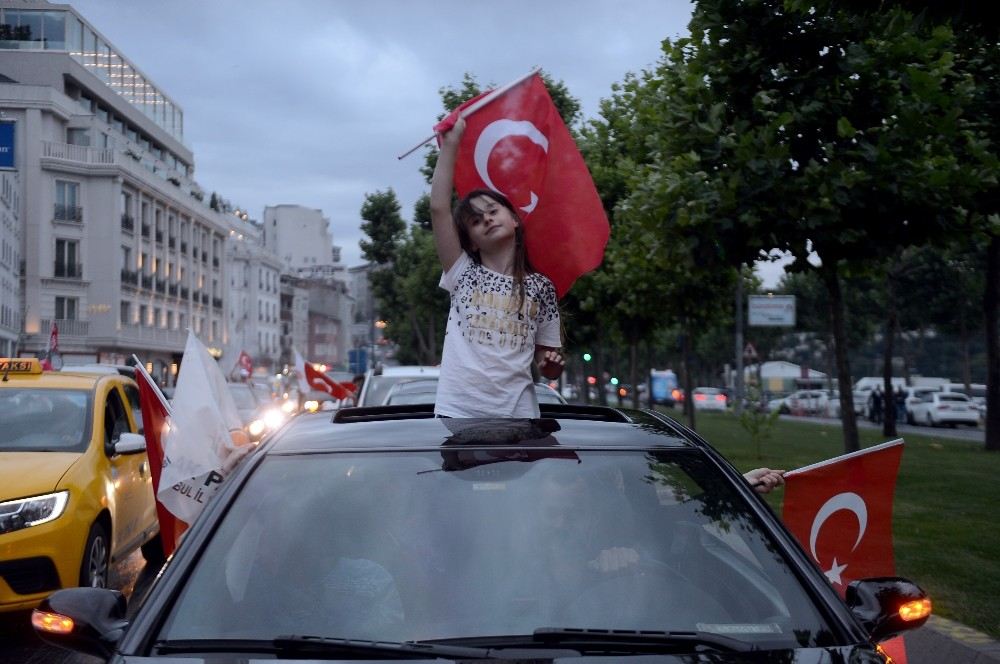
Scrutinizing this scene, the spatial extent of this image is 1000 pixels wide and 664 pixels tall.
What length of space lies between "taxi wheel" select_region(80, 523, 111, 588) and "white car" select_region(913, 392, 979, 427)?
1727 inches

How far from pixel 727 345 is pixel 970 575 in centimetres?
7997

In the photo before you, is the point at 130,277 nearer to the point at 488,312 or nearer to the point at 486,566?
the point at 488,312

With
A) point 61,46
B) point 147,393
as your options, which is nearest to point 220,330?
point 61,46

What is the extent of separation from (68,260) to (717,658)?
212 ft

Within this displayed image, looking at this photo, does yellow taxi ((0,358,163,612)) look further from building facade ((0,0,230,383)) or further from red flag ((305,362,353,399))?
building facade ((0,0,230,383))

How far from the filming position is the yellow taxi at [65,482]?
6.25 meters

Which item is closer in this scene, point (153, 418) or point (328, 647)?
point (328, 647)

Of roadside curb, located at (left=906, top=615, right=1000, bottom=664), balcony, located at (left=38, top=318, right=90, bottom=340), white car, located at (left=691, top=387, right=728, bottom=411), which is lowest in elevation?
white car, located at (left=691, top=387, right=728, bottom=411)

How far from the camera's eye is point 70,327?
62.9 m

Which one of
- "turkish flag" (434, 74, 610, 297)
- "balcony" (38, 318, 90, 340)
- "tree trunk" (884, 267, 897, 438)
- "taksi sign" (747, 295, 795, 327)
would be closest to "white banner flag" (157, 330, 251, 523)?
"turkish flag" (434, 74, 610, 297)

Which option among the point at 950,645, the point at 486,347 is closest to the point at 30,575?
the point at 486,347

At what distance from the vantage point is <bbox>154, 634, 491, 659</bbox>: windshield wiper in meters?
2.51

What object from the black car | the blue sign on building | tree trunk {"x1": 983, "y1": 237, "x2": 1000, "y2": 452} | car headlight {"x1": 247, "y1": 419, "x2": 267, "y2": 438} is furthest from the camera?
tree trunk {"x1": 983, "y1": 237, "x2": 1000, "y2": 452}

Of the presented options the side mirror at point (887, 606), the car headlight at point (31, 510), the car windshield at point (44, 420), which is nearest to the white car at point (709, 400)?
the car windshield at point (44, 420)
